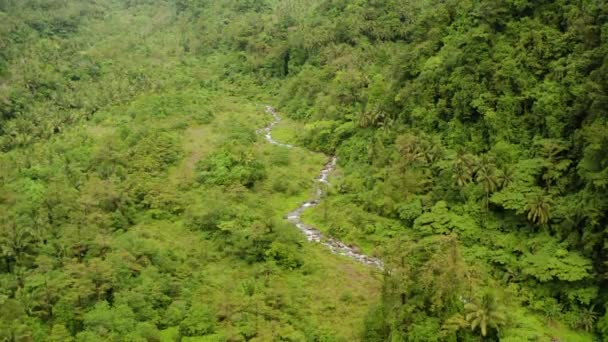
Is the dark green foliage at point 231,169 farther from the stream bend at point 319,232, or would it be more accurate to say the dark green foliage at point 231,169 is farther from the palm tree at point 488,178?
the palm tree at point 488,178

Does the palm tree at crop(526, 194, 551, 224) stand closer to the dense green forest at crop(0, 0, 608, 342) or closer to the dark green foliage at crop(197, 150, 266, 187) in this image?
the dense green forest at crop(0, 0, 608, 342)

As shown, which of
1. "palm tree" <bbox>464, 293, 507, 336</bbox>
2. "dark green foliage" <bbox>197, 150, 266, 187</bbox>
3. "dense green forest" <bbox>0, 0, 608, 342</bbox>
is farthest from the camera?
"dark green foliage" <bbox>197, 150, 266, 187</bbox>

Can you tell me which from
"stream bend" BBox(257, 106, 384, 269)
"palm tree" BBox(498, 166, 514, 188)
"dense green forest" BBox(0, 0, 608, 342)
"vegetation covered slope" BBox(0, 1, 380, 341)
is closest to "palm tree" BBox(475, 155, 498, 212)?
"dense green forest" BBox(0, 0, 608, 342)

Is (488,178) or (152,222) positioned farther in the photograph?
(152,222)

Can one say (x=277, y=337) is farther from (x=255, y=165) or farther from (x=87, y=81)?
(x=87, y=81)

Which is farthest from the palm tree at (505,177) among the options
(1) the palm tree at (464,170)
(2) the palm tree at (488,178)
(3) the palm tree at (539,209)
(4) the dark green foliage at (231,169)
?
(4) the dark green foliage at (231,169)

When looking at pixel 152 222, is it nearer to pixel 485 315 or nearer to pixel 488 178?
pixel 488 178

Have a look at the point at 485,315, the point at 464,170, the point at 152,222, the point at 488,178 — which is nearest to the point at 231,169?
the point at 152,222
